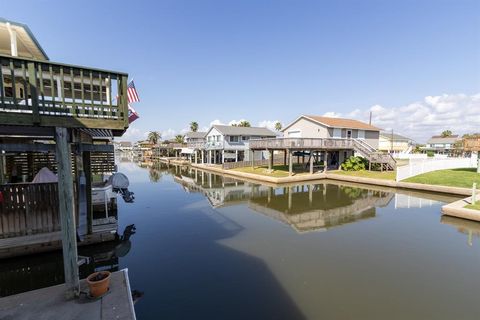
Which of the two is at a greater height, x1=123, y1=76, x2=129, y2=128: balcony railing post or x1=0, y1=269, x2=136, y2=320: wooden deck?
x1=123, y1=76, x2=129, y2=128: balcony railing post

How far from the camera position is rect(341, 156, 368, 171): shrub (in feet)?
101

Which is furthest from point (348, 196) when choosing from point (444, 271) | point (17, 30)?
point (17, 30)

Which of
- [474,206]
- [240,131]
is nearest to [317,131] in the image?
[240,131]

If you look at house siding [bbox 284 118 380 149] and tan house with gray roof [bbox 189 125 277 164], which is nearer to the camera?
house siding [bbox 284 118 380 149]

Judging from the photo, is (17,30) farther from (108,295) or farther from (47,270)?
(108,295)

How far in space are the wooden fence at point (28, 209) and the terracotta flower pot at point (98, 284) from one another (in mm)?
5166

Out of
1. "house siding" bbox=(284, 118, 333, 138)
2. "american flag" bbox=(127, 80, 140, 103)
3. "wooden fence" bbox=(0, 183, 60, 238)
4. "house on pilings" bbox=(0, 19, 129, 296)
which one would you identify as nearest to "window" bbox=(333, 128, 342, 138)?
"house siding" bbox=(284, 118, 333, 138)

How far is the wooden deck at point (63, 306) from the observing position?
5.00 meters

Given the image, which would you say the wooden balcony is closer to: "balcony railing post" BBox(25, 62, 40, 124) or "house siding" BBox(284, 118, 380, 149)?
"balcony railing post" BBox(25, 62, 40, 124)

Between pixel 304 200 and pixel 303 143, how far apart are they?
35.3ft

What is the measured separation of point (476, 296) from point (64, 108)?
38.9ft

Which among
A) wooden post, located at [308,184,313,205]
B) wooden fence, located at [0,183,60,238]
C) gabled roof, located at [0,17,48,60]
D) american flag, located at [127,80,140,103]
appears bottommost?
wooden post, located at [308,184,313,205]

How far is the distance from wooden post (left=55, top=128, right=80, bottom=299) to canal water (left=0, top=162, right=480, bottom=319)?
1.84m

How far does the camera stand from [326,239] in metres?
11.1
